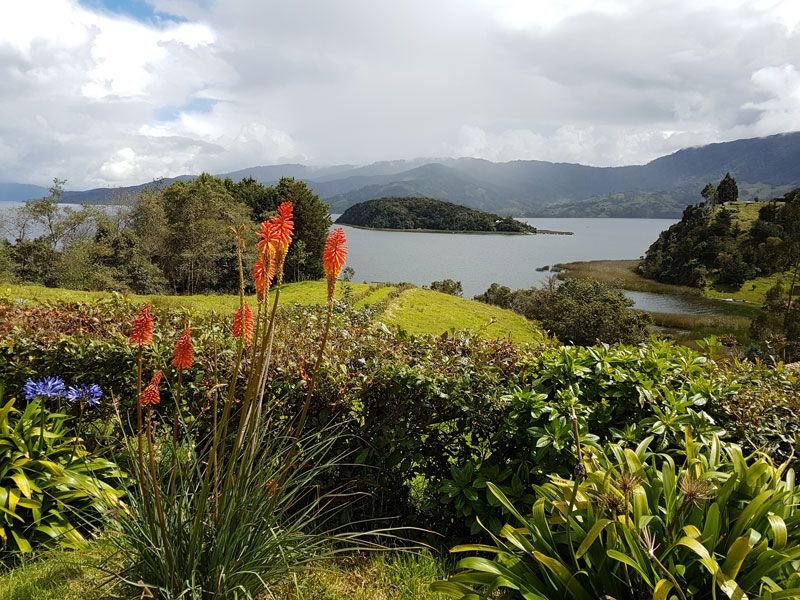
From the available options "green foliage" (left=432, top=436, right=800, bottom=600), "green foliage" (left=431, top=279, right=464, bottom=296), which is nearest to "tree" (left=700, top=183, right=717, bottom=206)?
"green foliage" (left=431, top=279, right=464, bottom=296)

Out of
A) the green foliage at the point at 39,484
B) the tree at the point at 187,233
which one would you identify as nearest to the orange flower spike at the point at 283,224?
the green foliage at the point at 39,484

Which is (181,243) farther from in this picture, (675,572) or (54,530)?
(675,572)

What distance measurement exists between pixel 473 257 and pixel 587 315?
47.9 metres

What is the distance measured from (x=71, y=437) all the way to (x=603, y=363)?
4100 mm

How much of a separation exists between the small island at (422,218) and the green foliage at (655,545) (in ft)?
356

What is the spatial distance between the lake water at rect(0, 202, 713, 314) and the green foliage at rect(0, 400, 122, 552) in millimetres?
37817

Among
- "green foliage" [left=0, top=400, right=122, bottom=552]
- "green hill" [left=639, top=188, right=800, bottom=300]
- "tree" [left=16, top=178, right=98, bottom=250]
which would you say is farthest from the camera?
"green hill" [left=639, top=188, right=800, bottom=300]

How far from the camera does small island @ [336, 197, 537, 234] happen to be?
111062 mm

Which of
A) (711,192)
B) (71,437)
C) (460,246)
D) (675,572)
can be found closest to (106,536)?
(71,437)

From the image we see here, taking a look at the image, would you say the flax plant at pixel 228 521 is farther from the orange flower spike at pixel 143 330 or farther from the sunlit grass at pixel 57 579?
the sunlit grass at pixel 57 579

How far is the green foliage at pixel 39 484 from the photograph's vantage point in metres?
3.13

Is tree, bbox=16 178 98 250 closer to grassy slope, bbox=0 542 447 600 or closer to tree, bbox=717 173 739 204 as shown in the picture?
grassy slope, bbox=0 542 447 600

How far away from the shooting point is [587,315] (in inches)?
1071

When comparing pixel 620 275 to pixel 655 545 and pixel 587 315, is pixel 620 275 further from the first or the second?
pixel 655 545
